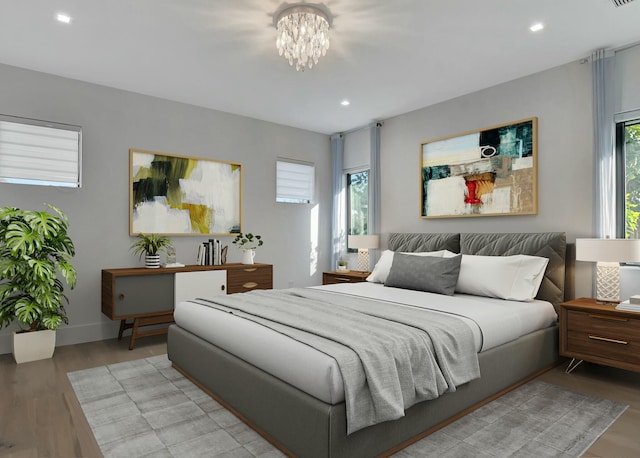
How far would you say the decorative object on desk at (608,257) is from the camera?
2830 mm

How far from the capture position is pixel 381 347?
1885 mm

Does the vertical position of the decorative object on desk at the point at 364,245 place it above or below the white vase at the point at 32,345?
above

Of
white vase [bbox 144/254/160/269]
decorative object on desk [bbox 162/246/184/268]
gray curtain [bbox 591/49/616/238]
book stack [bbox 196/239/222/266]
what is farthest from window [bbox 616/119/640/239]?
white vase [bbox 144/254/160/269]

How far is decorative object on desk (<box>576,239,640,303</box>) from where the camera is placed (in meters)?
2.83

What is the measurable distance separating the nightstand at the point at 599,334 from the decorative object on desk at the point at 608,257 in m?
0.13

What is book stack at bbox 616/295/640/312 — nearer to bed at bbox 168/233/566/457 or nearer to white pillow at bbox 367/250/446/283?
bed at bbox 168/233/566/457

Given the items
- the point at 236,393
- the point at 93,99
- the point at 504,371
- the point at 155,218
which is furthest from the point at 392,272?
the point at 93,99

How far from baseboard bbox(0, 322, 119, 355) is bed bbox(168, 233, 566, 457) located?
1441mm

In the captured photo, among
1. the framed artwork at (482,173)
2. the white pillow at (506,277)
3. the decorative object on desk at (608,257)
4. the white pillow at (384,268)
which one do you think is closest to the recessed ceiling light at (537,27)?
the framed artwork at (482,173)

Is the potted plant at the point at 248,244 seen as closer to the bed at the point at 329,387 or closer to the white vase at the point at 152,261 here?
the white vase at the point at 152,261

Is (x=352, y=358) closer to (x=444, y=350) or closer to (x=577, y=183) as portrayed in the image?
(x=444, y=350)

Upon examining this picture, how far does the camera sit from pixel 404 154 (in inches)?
198

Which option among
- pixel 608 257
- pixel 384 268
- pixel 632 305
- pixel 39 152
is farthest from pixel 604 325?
pixel 39 152

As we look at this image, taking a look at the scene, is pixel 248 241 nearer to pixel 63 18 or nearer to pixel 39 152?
pixel 39 152
